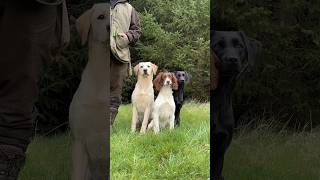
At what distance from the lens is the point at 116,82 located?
254 centimetres

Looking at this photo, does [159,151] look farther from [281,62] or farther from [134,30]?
[281,62]

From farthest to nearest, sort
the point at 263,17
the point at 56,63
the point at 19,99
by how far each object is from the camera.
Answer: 1. the point at 263,17
2. the point at 56,63
3. the point at 19,99

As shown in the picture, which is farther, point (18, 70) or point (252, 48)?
point (252, 48)

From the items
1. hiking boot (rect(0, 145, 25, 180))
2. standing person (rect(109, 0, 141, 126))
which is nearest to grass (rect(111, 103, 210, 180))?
standing person (rect(109, 0, 141, 126))

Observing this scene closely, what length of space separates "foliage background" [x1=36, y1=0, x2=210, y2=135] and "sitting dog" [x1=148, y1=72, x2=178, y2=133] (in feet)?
0.24

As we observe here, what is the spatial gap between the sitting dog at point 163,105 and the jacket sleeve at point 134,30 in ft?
0.80

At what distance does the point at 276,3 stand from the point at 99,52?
1064 mm

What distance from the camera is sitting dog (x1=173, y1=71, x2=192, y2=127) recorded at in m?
2.57

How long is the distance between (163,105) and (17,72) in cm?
100

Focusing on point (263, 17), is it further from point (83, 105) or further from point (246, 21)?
point (83, 105)

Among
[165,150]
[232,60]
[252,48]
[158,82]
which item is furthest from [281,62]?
[165,150]

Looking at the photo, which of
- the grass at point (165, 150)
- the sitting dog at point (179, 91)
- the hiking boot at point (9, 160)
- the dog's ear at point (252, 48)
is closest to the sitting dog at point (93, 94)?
the grass at point (165, 150)

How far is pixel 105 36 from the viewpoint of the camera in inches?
96.1

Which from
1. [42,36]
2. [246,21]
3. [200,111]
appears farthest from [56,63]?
[246,21]
